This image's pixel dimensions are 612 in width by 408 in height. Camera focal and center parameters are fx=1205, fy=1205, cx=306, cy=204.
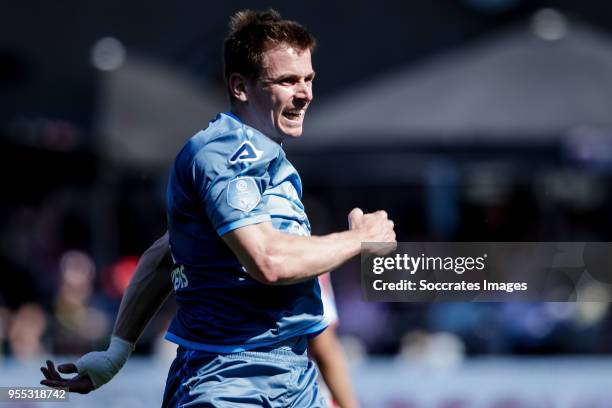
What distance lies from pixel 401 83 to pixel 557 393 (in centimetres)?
265

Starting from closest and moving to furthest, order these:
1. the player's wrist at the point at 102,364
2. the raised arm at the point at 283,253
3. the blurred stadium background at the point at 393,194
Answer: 1. the raised arm at the point at 283,253
2. the player's wrist at the point at 102,364
3. the blurred stadium background at the point at 393,194

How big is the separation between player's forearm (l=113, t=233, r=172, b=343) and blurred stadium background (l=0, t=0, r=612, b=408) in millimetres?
3048

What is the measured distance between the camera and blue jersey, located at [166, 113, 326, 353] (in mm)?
3102

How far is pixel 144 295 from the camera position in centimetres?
363

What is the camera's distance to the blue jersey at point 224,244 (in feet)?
10.2

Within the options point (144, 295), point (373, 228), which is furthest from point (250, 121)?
point (144, 295)

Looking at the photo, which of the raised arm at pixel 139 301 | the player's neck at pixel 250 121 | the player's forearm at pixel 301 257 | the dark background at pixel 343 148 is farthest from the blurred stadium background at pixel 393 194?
the player's forearm at pixel 301 257

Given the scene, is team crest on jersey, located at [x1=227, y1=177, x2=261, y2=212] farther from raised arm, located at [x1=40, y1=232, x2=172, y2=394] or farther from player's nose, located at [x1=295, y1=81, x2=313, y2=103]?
raised arm, located at [x1=40, y1=232, x2=172, y2=394]

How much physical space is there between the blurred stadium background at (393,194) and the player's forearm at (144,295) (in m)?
3.05

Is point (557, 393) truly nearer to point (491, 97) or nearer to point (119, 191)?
point (491, 97)

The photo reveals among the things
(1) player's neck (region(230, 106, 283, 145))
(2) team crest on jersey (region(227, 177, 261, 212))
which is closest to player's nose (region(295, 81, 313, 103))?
(1) player's neck (region(230, 106, 283, 145))

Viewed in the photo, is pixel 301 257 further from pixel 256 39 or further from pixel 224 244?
pixel 256 39

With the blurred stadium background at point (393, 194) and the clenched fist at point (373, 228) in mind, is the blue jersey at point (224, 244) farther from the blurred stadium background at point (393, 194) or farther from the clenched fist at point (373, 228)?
the blurred stadium background at point (393, 194)

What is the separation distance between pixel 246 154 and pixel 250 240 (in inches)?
9.5
